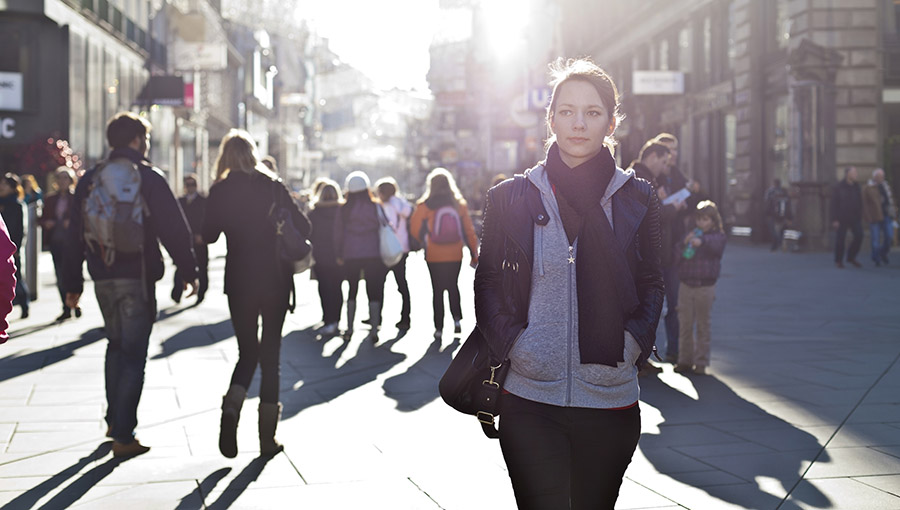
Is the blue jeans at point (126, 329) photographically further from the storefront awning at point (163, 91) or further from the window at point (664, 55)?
the storefront awning at point (163, 91)

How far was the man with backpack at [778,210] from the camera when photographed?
24.5 metres

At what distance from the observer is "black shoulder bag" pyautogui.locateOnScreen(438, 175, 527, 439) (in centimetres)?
311

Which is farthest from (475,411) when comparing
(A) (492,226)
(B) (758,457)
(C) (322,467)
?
(B) (758,457)

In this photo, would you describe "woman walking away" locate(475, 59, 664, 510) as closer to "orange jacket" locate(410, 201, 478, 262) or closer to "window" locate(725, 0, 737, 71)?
"orange jacket" locate(410, 201, 478, 262)

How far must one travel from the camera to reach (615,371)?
3.06 m

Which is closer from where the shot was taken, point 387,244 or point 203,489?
point 203,489

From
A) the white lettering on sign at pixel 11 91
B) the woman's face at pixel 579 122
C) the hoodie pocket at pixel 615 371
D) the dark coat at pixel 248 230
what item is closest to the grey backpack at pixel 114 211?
the dark coat at pixel 248 230

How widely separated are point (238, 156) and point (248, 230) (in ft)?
1.36

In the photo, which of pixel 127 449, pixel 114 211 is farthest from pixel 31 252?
pixel 127 449

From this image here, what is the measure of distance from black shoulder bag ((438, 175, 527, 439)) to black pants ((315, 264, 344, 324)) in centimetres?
872

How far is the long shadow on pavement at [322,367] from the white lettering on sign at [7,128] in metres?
23.0

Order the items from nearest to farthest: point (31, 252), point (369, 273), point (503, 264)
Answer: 1. point (503, 264)
2. point (369, 273)
3. point (31, 252)

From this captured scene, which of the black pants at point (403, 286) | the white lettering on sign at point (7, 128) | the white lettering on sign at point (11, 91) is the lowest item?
the black pants at point (403, 286)

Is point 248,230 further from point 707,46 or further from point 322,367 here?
point 707,46
